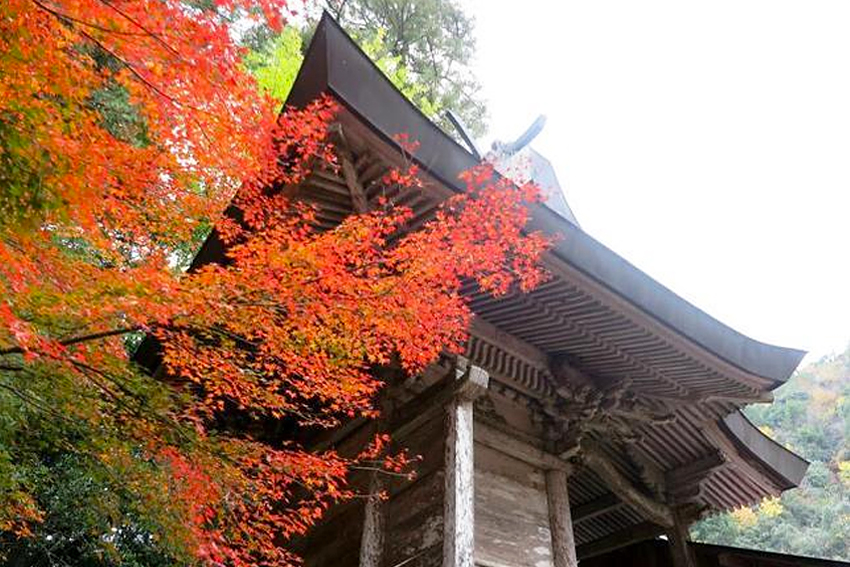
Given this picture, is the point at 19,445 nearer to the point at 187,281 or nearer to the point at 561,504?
the point at 187,281

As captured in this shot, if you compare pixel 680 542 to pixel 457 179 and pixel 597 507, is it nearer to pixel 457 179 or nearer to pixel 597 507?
pixel 597 507

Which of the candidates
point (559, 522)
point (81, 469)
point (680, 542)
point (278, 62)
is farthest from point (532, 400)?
point (278, 62)

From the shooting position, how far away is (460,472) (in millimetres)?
4391

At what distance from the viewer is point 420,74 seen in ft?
62.1

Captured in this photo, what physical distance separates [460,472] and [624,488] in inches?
132

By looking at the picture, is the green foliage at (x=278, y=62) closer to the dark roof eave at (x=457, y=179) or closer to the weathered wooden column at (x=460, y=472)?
the dark roof eave at (x=457, y=179)

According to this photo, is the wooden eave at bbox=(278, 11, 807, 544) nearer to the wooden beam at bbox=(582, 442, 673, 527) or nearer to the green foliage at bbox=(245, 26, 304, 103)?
the wooden beam at bbox=(582, 442, 673, 527)

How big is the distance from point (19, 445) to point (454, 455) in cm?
588

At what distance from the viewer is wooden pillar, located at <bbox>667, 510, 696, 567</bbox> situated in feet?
24.1

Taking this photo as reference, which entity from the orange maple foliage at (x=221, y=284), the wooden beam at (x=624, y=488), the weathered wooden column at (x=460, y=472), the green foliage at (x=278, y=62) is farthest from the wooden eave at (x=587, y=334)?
the green foliage at (x=278, y=62)

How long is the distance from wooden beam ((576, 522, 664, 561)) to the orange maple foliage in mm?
4472

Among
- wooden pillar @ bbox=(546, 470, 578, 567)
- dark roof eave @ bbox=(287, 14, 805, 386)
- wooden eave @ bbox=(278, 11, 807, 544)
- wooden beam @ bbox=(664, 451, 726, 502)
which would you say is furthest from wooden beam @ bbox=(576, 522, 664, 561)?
dark roof eave @ bbox=(287, 14, 805, 386)

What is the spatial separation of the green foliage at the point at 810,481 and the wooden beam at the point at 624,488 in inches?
779

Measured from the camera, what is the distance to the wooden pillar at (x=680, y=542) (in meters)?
7.36
